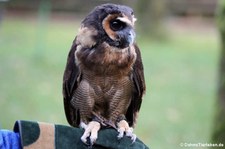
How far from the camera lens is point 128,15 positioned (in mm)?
2318

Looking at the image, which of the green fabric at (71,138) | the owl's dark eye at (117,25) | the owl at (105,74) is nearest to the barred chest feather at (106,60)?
the owl at (105,74)

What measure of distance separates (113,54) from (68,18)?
1521 centimetres

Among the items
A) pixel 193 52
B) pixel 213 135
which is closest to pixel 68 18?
pixel 193 52

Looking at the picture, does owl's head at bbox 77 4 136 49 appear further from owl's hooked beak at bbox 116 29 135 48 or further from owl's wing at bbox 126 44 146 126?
owl's wing at bbox 126 44 146 126

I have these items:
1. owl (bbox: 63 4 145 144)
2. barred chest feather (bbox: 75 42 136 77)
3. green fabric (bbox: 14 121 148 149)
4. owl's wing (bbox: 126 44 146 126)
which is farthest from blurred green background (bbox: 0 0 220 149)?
green fabric (bbox: 14 121 148 149)

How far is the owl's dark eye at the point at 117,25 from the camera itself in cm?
235

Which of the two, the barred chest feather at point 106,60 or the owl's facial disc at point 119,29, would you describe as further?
the barred chest feather at point 106,60

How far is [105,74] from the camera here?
2.56m

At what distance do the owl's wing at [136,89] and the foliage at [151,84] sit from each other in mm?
3048

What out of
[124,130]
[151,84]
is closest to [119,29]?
[124,130]

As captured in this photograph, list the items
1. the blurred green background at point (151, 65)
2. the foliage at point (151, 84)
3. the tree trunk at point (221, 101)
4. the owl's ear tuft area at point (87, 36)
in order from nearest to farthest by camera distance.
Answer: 1. the owl's ear tuft area at point (87, 36)
2. the tree trunk at point (221, 101)
3. the foliage at point (151, 84)
4. the blurred green background at point (151, 65)

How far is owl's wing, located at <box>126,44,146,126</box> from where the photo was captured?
2.63 metres

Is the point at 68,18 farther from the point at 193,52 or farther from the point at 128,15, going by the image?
the point at 128,15

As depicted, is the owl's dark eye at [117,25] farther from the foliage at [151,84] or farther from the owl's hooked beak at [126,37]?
the foliage at [151,84]
